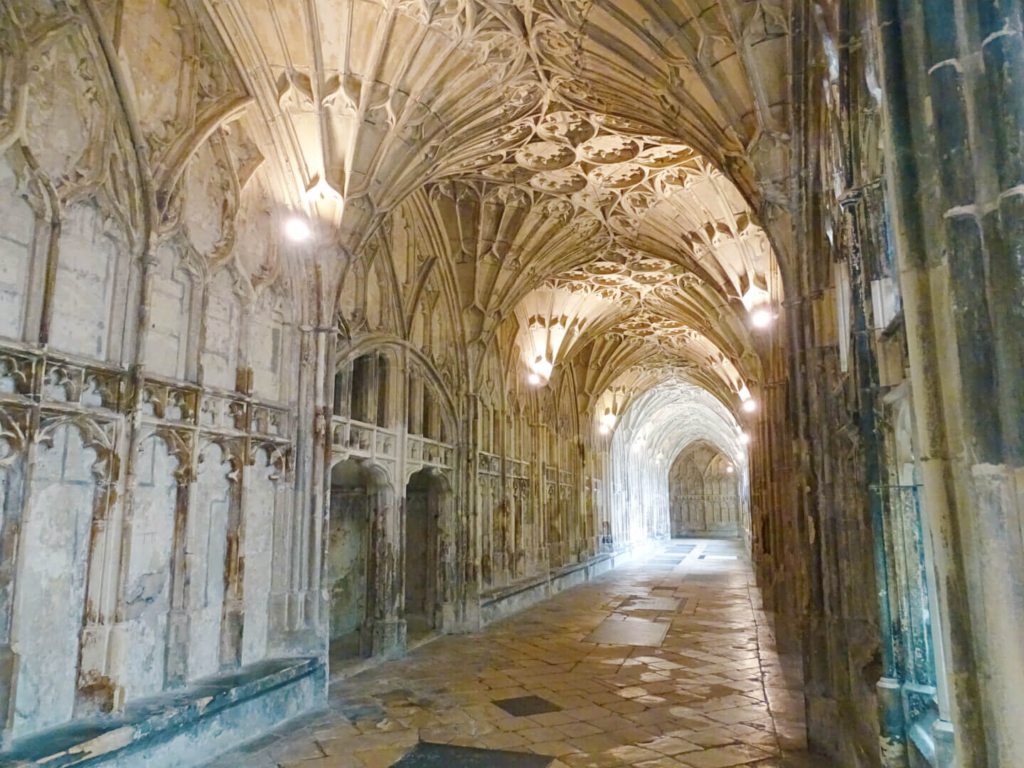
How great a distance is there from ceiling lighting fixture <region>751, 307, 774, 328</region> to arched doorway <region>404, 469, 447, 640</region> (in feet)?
21.2

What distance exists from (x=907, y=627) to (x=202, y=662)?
5912mm

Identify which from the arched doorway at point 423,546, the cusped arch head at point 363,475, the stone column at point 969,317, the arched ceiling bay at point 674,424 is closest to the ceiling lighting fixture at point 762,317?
the arched doorway at point 423,546

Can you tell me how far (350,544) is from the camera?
11.1 metres

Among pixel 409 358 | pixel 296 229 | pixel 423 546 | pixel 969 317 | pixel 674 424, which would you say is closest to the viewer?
pixel 969 317

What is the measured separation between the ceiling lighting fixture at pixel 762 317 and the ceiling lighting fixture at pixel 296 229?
8228 mm

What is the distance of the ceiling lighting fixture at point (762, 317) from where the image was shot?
40.1 ft

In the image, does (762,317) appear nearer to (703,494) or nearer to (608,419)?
(608,419)

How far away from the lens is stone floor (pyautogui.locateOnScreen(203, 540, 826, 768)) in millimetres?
5648

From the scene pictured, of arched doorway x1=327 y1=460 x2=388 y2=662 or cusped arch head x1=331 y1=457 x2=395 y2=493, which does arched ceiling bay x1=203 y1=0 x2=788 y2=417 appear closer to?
cusped arch head x1=331 y1=457 x2=395 y2=493

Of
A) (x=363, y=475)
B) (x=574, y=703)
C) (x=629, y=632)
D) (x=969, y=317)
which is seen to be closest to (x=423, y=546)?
(x=363, y=475)

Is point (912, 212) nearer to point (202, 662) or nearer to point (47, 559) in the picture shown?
point (47, 559)

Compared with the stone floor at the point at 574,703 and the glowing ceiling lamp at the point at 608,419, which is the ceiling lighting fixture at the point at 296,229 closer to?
the stone floor at the point at 574,703

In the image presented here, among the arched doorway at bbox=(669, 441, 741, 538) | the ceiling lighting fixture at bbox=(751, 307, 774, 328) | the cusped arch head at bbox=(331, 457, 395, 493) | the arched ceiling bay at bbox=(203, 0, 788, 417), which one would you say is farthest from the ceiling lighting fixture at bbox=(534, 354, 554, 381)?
the arched doorway at bbox=(669, 441, 741, 538)

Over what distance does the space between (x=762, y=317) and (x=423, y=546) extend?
24.5 feet
